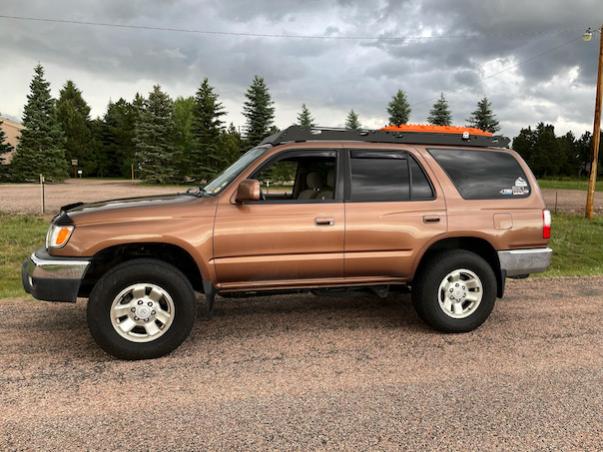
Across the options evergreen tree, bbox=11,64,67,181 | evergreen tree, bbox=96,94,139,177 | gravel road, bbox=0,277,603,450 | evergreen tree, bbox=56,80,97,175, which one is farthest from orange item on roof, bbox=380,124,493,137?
evergreen tree, bbox=96,94,139,177

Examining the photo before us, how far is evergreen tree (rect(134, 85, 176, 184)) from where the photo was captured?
5200cm

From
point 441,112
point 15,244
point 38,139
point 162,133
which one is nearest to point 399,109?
point 441,112

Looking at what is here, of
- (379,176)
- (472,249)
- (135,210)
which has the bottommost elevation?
(472,249)

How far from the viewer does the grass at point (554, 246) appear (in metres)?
8.50

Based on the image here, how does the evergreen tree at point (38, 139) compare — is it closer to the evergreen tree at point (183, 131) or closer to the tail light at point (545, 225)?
the evergreen tree at point (183, 131)

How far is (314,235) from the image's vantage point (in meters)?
4.68

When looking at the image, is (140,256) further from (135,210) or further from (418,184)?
(418,184)

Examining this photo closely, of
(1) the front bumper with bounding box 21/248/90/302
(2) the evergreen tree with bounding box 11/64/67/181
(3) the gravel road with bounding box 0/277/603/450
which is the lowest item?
(3) the gravel road with bounding box 0/277/603/450

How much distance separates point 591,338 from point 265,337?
3152 mm

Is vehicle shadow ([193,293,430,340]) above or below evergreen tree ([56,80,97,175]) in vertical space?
below

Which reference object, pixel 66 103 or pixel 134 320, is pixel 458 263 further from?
pixel 66 103

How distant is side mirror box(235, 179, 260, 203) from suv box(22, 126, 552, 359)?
0.7 inches

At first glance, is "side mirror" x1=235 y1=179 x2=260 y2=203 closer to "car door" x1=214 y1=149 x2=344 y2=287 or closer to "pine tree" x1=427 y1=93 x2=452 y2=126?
"car door" x1=214 y1=149 x2=344 y2=287

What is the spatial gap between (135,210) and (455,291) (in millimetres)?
3131
